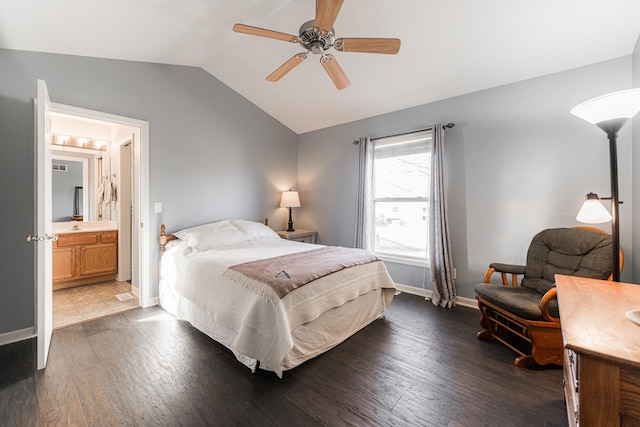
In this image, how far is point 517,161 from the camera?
2898mm

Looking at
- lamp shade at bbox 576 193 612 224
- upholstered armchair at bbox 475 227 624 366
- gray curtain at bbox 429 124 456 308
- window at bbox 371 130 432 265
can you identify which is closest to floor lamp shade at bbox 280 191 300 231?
window at bbox 371 130 432 265

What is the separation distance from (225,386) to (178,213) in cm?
233

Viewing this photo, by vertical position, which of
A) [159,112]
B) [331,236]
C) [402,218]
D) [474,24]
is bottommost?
[331,236]

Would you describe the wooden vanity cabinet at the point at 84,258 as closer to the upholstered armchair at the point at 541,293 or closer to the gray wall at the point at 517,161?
the gray wall at the point at 517,161

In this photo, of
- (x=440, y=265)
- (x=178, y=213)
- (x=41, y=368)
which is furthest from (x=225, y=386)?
(x=440, y=265)

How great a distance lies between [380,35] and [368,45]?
0.90 metres

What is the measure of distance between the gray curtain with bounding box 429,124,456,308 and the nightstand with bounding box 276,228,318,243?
2048 mm

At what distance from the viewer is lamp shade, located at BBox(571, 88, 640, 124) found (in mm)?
1253

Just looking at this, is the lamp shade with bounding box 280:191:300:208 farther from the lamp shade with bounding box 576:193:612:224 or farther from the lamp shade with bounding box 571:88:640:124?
the lamp shade with bounding box 571:88:640:124

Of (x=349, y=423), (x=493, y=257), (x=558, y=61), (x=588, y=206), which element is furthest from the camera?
(x=493, y=257)

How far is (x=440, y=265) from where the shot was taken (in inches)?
129

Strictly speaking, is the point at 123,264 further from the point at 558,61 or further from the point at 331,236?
the point at 558,61

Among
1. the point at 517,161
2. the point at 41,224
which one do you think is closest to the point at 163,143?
the point at 41,224

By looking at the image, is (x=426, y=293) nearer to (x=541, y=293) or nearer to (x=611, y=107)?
(x=541, y=293)
